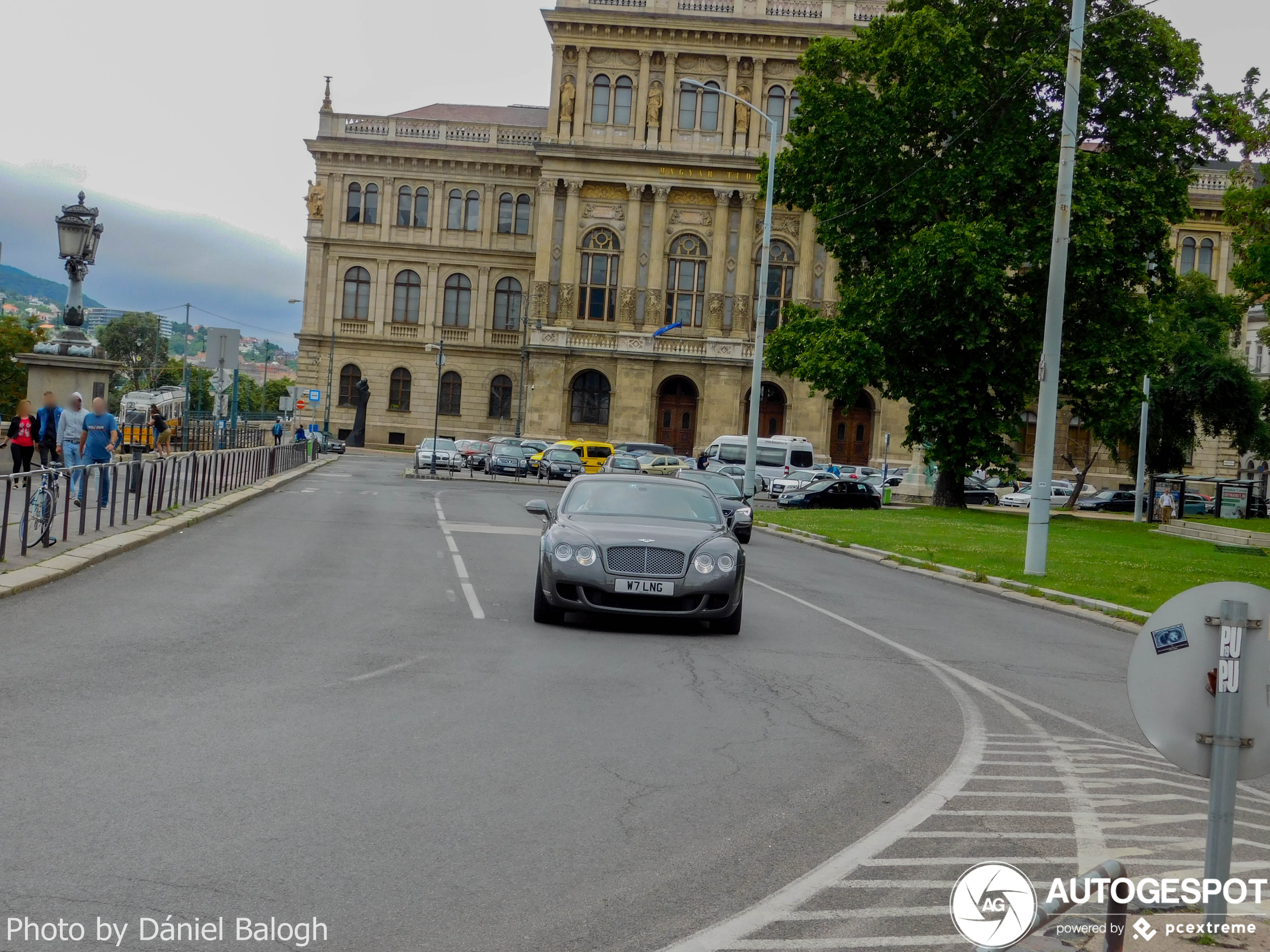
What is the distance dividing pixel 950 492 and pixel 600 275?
125 ft

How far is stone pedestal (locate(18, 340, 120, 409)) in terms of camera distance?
22719 mm

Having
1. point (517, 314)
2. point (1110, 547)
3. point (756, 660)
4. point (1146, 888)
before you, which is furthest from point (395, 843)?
point (517, 314)

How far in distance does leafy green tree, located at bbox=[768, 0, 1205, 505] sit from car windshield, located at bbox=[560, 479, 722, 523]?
24637mm

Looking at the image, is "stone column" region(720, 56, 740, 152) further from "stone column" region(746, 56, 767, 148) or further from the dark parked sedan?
the dark parked sedan

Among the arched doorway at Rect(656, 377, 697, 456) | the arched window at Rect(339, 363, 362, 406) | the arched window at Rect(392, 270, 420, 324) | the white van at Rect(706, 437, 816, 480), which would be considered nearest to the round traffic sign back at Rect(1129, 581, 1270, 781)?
the white van at Rect(706, 437, 816, 480)

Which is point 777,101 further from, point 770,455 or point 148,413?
point 148,413

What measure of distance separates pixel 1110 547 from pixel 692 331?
1909 inches

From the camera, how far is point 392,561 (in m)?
18.5

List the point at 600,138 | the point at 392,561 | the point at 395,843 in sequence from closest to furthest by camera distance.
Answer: the point at 395,843
the point at 392,561
the point at 600,138

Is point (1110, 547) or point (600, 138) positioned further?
point (600, 138)

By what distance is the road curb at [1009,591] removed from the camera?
17.2 metres

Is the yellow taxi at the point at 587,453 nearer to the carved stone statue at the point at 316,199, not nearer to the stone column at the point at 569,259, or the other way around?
the stone column at the point at 569,259

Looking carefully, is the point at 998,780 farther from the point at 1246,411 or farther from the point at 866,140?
the point at 1246,411

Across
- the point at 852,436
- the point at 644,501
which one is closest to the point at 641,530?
the point at 644,501
